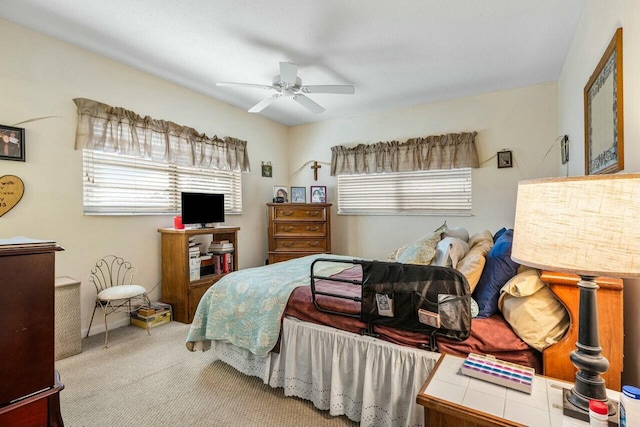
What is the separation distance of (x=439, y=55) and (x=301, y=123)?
263 centimetres

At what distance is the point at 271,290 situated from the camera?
6.90ft

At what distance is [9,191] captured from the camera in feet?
7.91

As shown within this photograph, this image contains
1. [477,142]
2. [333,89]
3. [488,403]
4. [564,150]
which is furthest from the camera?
[477,142]

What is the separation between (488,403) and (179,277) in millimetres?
3057

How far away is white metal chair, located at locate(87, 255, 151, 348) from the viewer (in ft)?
9.21

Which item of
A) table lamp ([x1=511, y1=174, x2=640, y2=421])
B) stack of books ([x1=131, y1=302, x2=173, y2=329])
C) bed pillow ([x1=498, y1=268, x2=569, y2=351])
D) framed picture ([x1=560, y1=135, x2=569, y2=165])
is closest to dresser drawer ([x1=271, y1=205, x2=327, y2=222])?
stack of books ([x1=131, y1=302, x2=173, y2=329])

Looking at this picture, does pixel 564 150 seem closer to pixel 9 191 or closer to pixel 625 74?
pixel 625 74

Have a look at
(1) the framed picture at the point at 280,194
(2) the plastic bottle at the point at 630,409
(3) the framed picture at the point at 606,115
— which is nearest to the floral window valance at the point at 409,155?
(1) the framed picture at the point at 280,194

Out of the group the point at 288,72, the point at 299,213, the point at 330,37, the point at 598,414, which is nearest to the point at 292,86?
the point at 288,72

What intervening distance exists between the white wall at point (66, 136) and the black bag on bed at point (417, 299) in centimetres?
267

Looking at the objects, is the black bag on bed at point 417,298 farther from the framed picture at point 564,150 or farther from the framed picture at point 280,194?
the framed picture at point 280,194

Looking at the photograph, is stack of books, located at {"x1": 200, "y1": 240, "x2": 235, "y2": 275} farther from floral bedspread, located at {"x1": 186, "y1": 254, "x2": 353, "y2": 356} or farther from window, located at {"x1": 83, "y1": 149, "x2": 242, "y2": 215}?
floral bedspread, located at {"x1": 186, "y1": 254, "x2": 353, "y2": 356}

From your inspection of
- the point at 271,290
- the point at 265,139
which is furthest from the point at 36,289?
the point at 265,139

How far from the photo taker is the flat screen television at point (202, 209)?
3392mm
